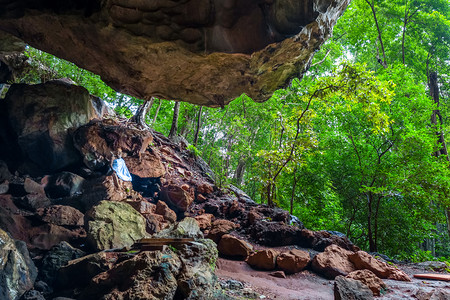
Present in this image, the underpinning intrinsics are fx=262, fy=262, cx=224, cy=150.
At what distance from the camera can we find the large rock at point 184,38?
4.30m

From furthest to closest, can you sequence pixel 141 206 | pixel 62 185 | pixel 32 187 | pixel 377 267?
pixel 141 206 < pixel 62 185 < pixel 32 187 < pixel 377 267

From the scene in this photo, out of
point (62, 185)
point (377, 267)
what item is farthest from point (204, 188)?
point (377, 267)

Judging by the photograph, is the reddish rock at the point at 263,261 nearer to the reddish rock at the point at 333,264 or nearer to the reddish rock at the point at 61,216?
the reddish rock at the point at 333,264

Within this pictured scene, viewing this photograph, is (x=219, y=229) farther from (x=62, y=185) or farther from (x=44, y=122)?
(x=44, y=122)

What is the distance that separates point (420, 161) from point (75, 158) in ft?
35.5

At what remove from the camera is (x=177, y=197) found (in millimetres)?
8500

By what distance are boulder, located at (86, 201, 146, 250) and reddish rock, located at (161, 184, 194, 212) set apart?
2.68 meters

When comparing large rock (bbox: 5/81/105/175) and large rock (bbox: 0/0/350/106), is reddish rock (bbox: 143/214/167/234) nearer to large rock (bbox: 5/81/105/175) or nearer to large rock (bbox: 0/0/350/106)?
large rock (bbox: 5/81/105/175)

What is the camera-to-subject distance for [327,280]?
5.68 metres

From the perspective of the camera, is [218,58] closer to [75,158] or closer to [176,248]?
[176,248]

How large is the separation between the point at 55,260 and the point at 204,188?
6181 millimetres

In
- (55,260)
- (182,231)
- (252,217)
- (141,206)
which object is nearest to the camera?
(55,260)

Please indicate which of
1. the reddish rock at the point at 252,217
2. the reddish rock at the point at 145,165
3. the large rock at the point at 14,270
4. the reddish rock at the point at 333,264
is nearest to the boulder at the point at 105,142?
the reddish rock at the point at 145,165

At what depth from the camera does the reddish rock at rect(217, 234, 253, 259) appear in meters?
6.33
